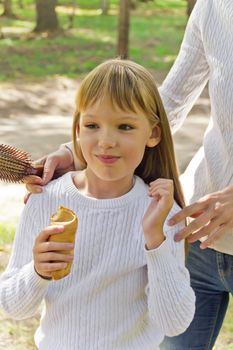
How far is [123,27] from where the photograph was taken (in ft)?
42.4

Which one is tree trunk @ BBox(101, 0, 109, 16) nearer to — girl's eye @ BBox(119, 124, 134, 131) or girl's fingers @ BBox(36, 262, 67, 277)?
girl's eye @ BBox(119, 124, 134, 131)

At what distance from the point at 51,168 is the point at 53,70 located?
12.4 m

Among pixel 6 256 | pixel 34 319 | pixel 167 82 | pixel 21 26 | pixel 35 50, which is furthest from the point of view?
pixel 21 26

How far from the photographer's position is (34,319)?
12.8 feet

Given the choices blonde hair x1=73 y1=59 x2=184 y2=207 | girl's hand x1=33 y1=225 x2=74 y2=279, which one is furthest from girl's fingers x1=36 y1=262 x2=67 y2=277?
blonde hair x1=73 y1=59 x2=184 y2=207

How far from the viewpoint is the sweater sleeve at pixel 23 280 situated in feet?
5.75

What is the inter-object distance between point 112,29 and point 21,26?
2.69 m

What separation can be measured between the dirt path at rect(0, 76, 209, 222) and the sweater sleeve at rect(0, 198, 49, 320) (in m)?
4.30

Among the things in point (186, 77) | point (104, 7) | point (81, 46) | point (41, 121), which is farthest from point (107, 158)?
point (104, 7)

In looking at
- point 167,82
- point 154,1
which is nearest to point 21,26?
point 154,1

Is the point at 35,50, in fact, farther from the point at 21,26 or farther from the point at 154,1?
the point at 154,1

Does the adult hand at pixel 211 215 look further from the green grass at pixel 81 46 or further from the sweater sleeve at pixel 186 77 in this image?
the green grass at pixel 81 46

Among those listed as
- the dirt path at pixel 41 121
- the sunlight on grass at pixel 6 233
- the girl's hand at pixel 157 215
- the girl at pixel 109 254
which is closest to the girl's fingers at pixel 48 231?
the girl at pixel 109 254

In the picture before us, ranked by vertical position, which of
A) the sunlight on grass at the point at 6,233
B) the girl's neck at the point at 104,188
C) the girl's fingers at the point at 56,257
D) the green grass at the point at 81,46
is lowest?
the green grass at the point at 81,46
